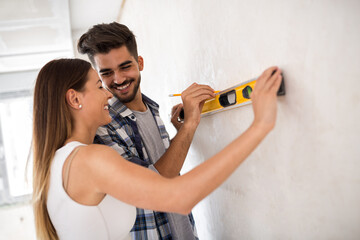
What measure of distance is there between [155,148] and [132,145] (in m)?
0.17

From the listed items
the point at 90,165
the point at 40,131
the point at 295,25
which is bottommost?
the point at 90,165

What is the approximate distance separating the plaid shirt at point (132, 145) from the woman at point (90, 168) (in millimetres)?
190

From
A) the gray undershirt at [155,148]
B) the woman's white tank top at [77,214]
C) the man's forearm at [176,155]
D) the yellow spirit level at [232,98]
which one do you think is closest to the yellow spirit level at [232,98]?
the yellow spirit level at [232,98]

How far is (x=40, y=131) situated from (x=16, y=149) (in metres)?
4.96

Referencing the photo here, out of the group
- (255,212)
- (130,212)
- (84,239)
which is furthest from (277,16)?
(84,239)

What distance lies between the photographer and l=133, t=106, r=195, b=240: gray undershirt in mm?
1412

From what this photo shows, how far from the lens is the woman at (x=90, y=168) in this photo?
809 millimetres

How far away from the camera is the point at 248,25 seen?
3.26ft

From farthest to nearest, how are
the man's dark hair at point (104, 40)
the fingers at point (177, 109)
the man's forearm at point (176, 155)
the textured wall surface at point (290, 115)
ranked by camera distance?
the fingers at point (177, 109), the man's dark hair at point (104, 40), the man's forearm at point (176, 155), the textured wall surface at point (290, 115)

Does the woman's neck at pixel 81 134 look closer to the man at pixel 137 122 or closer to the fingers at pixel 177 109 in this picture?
the man at pixel 137 122

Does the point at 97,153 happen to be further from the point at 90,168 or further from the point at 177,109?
the point at 177,109

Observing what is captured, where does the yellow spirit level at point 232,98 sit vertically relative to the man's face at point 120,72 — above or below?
below

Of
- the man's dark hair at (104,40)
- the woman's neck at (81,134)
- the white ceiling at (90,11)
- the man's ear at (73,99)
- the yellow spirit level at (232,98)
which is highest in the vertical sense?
the white ceiling at (90,11)

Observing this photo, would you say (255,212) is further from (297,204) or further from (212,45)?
(212,45)
